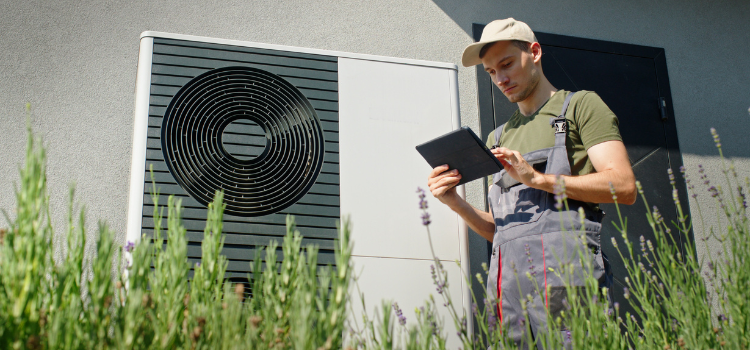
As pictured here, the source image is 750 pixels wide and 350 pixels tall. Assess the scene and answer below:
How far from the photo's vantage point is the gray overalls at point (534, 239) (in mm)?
2010

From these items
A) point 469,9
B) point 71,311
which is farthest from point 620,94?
point 71,311

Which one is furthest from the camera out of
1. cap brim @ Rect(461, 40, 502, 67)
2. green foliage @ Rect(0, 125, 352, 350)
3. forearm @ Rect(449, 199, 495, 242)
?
cap brim @ Rect(461, 40, 502, 67)

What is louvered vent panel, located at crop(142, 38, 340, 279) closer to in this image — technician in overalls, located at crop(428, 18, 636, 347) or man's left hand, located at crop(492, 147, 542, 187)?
technician in overalls, located at crop(428, 18, 636, 347)

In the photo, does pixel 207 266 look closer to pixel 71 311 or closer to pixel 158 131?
pixel 71 311

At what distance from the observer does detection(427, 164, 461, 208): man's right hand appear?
7.41 ft

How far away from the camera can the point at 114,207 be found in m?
2.85

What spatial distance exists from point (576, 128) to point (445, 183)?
50 centimetres

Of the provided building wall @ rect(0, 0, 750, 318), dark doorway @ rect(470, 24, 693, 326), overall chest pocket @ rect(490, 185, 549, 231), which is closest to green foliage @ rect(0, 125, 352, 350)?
overall chest pocket @ rect(490, 185, 549, 231)

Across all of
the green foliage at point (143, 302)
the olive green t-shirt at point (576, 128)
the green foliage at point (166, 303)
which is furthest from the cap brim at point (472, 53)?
the green foliage at point (143, 302)

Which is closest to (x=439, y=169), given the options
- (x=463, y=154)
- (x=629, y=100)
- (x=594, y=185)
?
(x=463, y=154)

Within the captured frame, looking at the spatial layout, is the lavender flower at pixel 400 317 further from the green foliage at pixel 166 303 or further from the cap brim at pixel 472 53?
the cap brim at pixel 472 53

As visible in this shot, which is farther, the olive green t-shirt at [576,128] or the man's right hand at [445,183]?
the man's right hand at [445,183]

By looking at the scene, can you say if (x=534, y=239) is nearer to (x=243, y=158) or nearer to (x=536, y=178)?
(x=536, y=178)

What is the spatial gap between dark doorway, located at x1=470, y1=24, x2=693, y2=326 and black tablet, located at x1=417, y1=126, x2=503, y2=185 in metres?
1.20
